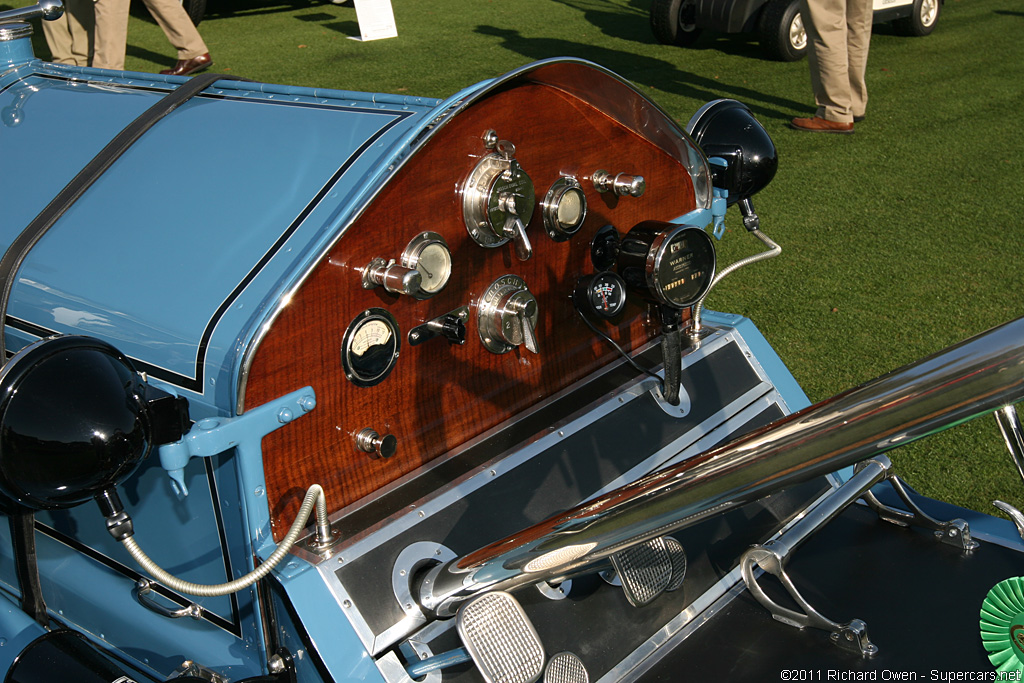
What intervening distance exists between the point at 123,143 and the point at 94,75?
→ 52cm

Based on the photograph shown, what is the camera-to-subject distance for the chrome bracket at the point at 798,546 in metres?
1.76

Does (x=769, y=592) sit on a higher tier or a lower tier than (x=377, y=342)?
lower

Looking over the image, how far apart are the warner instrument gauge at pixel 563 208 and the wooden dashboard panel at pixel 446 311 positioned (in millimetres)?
21

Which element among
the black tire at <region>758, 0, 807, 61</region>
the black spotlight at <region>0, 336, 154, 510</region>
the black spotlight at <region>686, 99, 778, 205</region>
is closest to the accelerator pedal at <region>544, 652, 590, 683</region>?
the black spotlight at <region>0, 336, 154, 510</region>

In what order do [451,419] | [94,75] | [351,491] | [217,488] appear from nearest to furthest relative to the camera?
[217,488], [351,491], [451,419], [94,75]

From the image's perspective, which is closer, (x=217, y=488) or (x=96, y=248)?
(x=217, y=488)

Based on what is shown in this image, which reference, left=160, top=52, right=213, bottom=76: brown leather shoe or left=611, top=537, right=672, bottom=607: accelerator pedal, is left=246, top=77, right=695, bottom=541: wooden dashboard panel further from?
left=160, top=52, right=213, bottom=76: brown leather shoe

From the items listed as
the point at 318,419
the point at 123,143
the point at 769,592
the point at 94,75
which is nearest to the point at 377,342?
the point at 318,419

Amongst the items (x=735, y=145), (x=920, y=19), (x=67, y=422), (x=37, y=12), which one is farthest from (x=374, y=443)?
(x=920, y=19)

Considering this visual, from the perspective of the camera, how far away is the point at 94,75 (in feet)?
7.13

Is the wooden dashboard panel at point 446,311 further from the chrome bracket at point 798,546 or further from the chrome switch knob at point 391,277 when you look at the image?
the chrome bracket at point 798,546

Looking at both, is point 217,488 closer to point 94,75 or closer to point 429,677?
point 429,677

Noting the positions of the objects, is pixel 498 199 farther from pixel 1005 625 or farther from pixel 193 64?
pixel 193 64

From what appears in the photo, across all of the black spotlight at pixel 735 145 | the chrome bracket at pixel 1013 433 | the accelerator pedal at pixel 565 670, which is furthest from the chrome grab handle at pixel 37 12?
the chrome bracket at pixel 1013 433
